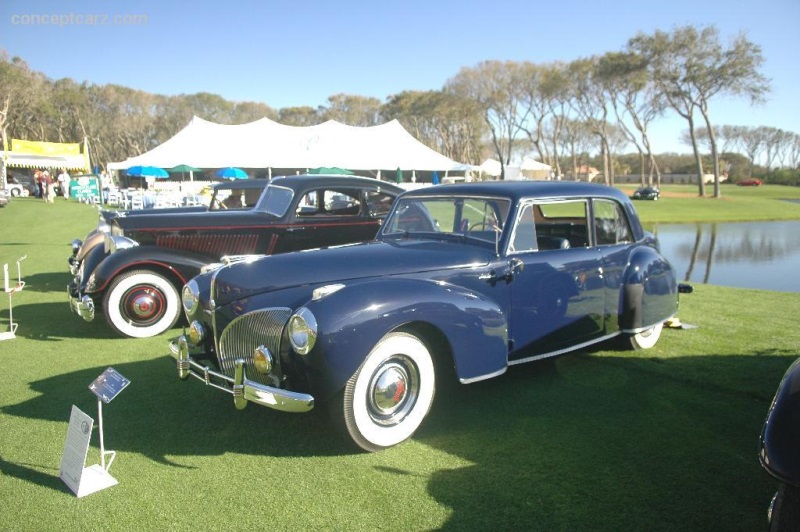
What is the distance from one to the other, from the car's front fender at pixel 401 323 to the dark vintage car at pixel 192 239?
3.55 metres

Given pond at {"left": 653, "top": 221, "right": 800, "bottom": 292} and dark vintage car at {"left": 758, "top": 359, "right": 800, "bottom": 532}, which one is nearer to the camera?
dark vintage car at {"left": 758, "top": 359, "right": 800, "bottom": 532}

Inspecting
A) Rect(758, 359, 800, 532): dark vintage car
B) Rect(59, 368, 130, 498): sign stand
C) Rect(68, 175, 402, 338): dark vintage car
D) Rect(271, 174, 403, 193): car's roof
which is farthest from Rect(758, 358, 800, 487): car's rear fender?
Rect(68, 175, 402, 338): dark vintage car

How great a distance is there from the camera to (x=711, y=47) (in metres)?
34.1

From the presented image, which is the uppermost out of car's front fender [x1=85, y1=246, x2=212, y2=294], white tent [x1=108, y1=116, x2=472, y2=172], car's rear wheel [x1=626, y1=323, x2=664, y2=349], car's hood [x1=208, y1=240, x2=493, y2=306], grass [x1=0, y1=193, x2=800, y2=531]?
white tent [x1=108, y1=116, x2=472, y2=172]

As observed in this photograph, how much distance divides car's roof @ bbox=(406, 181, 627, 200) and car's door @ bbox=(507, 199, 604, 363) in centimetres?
8

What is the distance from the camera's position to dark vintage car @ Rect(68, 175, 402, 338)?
571 centimetres

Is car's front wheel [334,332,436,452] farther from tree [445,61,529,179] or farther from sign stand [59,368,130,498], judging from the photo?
tree [445,61,529,179]

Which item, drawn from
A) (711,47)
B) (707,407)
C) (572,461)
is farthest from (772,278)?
(711,47)

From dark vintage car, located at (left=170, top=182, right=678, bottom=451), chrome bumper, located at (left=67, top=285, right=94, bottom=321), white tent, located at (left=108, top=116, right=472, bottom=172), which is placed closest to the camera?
dark vintage car, located at (left=170, top=182, right=678, bottom=451)

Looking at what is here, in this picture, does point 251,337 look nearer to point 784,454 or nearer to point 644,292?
point 784,454

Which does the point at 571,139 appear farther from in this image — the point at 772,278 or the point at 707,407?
the point at 707,407

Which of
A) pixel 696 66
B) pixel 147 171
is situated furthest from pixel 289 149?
pixel 696 66

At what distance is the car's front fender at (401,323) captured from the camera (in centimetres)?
287

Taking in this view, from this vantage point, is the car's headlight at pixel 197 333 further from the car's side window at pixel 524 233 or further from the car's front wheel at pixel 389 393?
the car's side window at pixel 524 233
